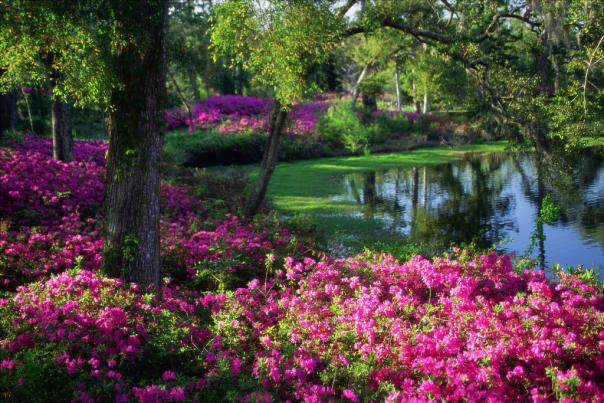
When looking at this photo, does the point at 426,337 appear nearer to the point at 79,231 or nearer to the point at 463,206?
the point at 79,231

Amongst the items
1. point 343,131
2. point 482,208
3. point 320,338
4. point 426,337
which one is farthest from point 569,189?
point 343,131

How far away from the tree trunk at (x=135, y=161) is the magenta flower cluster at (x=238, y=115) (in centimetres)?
2071

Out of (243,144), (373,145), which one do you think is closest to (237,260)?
(243,144)

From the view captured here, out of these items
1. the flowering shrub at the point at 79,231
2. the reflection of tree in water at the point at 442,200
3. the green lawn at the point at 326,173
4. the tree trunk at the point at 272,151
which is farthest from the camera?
the green lawn at the point at 326,173

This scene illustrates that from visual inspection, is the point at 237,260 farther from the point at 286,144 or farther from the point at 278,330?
the point at 286,144

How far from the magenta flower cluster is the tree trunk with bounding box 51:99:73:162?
1471 cm

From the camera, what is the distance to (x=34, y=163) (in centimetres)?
1153

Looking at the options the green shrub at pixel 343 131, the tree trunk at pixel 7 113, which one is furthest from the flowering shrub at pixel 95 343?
the green shrub at pixel 343 131

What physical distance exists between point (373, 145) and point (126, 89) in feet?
80.1

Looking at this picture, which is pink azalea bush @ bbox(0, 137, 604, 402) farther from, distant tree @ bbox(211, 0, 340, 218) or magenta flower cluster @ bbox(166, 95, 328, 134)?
magenta flower cluster @ bbox(166, 95, 328, 134)

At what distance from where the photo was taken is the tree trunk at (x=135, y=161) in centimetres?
645

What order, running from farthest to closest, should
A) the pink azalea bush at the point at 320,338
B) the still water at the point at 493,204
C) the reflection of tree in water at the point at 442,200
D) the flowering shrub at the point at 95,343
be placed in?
the reflection of tree in water at the point at 442,200 → the still water at the point at 493,204 → the pink azalea bush at the point at 320,338 → the flowering shrub at the point at 95,343

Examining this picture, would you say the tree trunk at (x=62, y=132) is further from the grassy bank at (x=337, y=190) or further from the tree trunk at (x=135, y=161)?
the tree trunk at (x=135, y=161)

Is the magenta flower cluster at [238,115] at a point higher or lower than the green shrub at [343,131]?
higher
